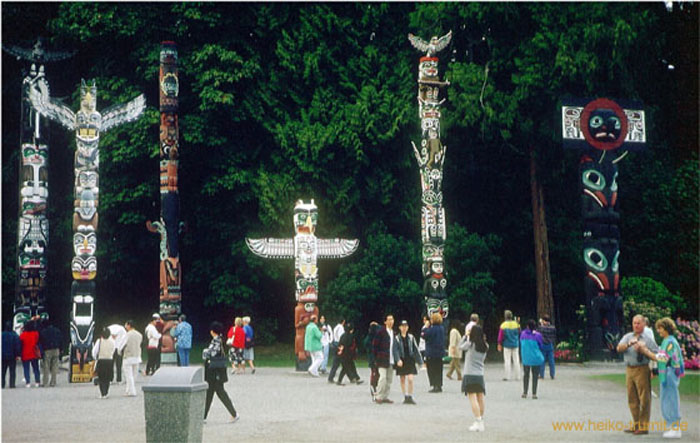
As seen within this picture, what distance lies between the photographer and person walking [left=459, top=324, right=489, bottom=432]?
12984mm

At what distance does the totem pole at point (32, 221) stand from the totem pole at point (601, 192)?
16897mm

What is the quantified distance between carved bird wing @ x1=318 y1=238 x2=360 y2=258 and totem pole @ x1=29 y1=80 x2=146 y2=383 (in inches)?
280

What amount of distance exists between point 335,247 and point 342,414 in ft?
A: 42.6

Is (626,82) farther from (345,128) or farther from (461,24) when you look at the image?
(345,128)

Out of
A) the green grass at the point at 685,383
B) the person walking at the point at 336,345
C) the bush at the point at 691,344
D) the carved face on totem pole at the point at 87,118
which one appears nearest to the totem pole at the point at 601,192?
the bush at the point at 691,344

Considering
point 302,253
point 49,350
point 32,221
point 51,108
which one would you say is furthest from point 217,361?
point 32,221

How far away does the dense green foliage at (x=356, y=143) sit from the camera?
101 ft

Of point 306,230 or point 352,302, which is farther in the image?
point 352,302

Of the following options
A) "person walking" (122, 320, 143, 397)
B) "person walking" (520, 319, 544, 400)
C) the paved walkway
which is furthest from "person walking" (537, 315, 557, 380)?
"person walking" (122, 320, 143, 397)

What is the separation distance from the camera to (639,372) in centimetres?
1274

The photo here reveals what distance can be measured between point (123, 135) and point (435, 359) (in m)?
20.7

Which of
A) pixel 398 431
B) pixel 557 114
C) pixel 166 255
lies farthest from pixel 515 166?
pixel 398 431

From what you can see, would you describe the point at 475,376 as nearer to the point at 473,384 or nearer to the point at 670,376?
the point at 473,384

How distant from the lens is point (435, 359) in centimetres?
1875
